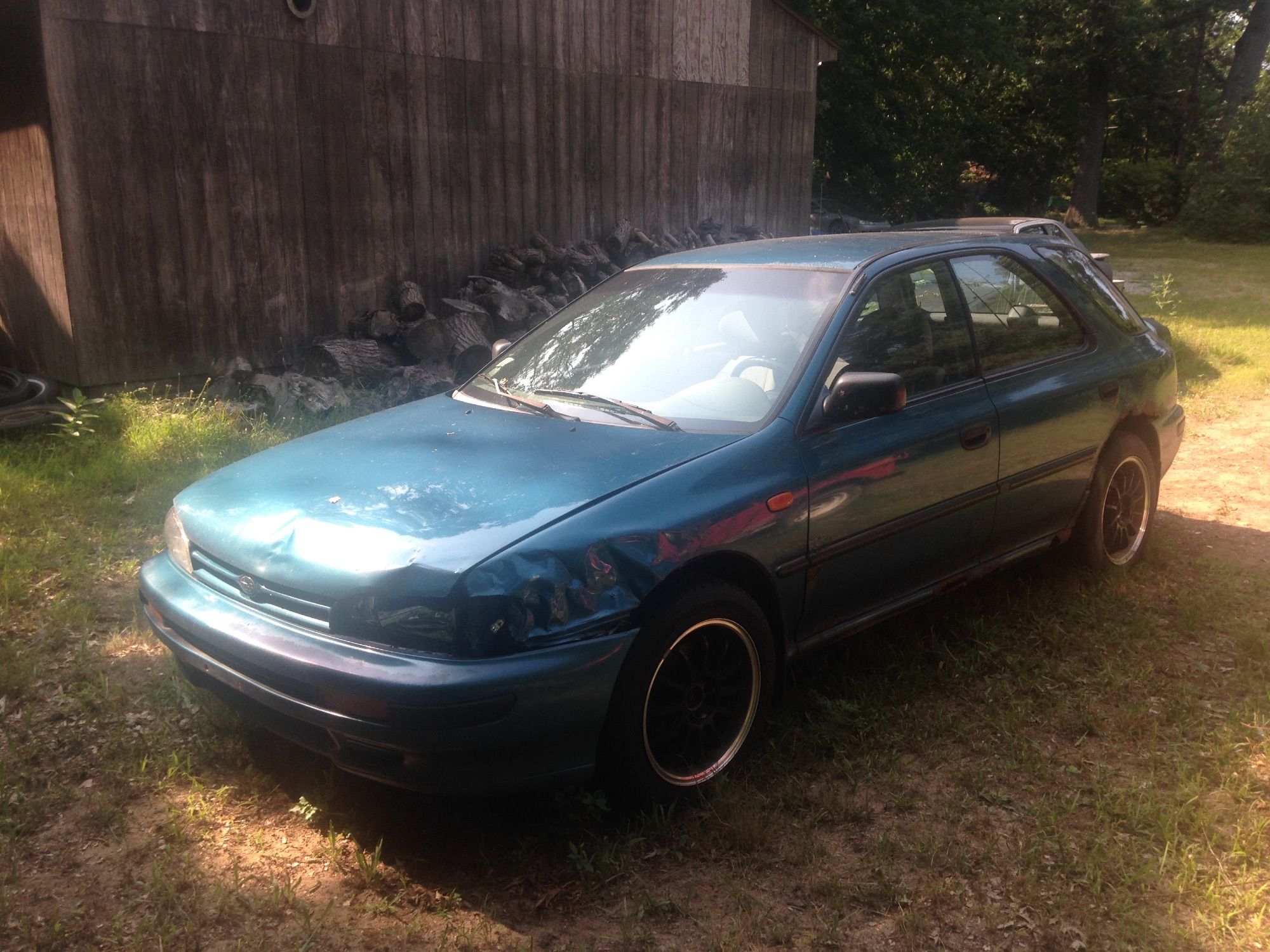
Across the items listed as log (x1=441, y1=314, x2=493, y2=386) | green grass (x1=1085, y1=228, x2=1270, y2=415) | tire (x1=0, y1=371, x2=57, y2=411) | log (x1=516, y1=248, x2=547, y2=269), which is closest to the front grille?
tire (x1=0, y1=371, x2=57, y2=411)

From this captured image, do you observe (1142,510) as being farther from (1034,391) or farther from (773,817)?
(773,817)

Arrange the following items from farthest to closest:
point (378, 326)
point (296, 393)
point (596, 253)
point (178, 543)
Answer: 1. point (596, 253)
2. point (378, 326)
3. point (296, 393)
4. point (178, 543)

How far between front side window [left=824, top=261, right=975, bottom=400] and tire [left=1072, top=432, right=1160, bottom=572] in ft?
3.80

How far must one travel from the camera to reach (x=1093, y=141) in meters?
31.0

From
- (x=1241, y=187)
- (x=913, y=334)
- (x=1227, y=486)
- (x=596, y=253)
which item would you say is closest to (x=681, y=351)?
(x=913, y=334)

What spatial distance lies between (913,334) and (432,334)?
545 centimetres

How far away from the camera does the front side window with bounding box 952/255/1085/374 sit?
4.41 meters

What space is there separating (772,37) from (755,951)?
39.2ft

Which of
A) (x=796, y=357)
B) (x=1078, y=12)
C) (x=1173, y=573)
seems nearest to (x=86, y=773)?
(x=796, y=357)

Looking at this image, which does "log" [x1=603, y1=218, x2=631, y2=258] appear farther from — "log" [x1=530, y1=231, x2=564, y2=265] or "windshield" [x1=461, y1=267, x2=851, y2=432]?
"windshield" [x1=461, y1=267, x2=851, y2=432]

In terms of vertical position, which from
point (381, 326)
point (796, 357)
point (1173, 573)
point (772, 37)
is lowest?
point (1173, 573)

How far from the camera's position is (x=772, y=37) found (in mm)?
12797

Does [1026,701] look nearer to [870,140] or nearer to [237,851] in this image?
[237,851]

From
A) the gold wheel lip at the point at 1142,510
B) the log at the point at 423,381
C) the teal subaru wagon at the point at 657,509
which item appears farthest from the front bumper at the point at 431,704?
the log at the point at 423,381
